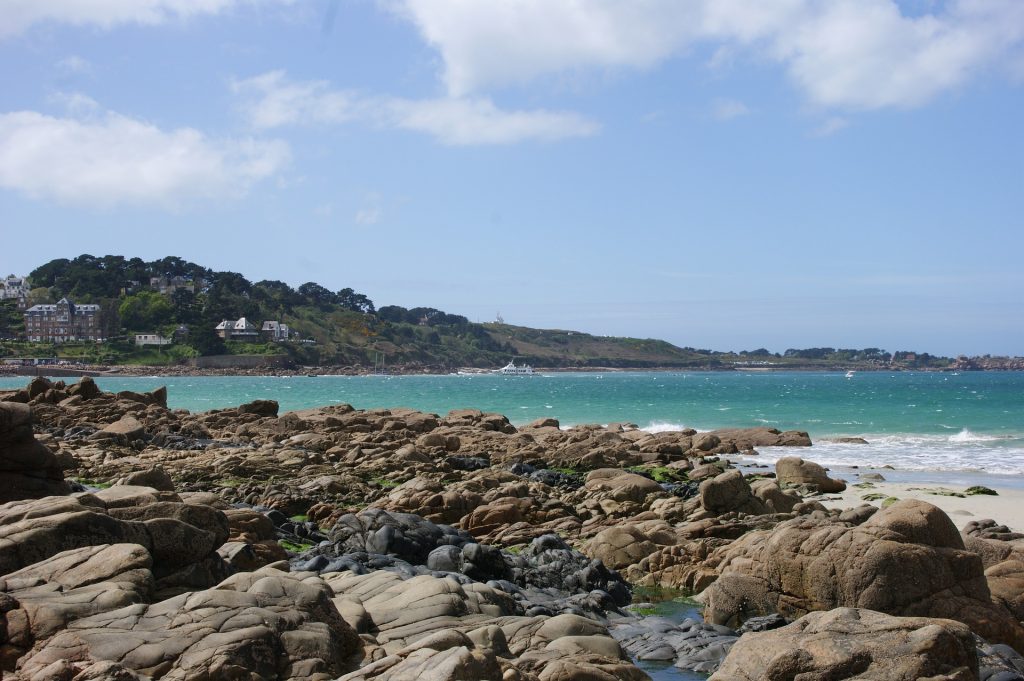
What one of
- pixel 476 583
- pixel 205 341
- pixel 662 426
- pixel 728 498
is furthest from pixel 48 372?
pixel 476 583

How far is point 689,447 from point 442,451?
39.7ft

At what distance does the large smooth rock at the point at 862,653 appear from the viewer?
7.62 meters

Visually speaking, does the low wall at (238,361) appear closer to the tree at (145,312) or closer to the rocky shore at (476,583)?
the tree at (145,312)

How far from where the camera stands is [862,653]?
7801 mm

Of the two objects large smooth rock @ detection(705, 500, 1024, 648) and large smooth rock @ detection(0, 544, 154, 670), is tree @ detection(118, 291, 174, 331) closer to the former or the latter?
large smooth rock @ detection(0, 544, 154, 670)

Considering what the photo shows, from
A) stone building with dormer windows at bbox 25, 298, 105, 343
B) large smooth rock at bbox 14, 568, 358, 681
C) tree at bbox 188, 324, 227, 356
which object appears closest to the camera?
large smooth rock at bbox 14, 568, 358, 681

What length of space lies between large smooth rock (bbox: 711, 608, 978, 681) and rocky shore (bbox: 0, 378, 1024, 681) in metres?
0.02

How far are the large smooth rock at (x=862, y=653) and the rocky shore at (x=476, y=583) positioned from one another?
0.9 inches

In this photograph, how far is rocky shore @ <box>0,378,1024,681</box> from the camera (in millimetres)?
7676

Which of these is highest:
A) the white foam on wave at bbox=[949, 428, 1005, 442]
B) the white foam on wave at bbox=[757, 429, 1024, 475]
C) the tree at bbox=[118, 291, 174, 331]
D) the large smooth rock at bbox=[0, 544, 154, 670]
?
the tree at bbox=[118, 291, 174, 331]

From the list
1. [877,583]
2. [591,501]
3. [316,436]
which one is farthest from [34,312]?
[877,583]

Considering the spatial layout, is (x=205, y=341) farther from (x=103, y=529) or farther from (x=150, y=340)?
(x=103, y=529)

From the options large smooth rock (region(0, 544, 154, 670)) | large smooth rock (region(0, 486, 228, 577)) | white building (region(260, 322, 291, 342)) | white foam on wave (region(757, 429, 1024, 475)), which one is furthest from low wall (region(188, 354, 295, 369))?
large smooth rock (region(0, 544, 154, 670))

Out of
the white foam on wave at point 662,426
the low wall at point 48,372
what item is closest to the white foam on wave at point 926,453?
the white foam on wave at point 662,426
